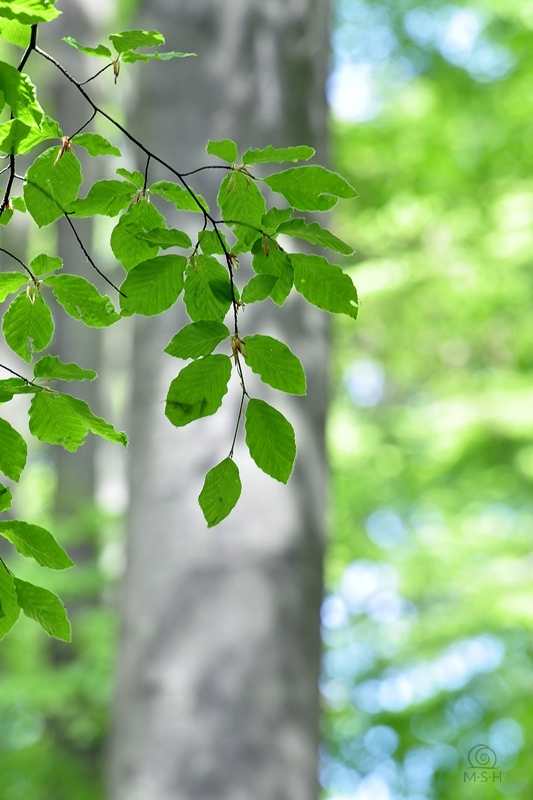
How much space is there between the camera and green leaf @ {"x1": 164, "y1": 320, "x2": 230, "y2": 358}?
0.54m

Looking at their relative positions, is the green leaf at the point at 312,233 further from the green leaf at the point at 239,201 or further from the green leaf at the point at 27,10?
the green leaf at the point at 27,10

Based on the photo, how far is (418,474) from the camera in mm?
4781

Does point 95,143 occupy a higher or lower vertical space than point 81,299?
higher

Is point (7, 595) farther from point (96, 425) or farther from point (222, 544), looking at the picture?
point (222, 544)

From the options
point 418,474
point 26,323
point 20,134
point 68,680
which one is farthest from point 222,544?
point 418,474

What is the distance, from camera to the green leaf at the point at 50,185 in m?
0.59

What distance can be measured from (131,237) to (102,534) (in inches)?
154

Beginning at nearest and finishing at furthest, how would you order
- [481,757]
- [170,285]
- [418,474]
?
[170,285], [481,757], [418,474]

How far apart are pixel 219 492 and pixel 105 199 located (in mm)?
224

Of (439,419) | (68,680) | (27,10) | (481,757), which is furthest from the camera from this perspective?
(439,419)

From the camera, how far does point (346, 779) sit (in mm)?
4629

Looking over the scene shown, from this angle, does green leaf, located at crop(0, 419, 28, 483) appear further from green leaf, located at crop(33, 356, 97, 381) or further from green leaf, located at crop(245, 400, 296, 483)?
green leaf, located at crop(245, 400, 296, 483)

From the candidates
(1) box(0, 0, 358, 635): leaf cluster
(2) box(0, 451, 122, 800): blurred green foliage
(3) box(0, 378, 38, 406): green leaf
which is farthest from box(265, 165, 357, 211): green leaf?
(2) box(0, 451, 122, 800): blurred green foliage

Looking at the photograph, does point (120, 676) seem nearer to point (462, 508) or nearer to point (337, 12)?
point (462, 508)
